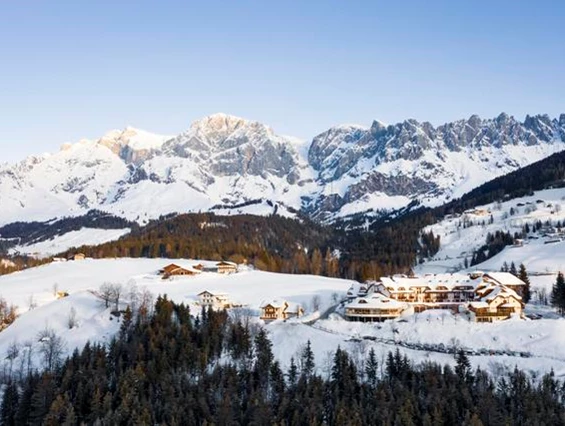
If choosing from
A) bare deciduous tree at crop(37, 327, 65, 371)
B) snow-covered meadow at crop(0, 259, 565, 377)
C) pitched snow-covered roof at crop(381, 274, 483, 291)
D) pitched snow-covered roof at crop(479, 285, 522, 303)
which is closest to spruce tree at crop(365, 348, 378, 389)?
snow-covered meadow at crop(0, 259, 565, 377)

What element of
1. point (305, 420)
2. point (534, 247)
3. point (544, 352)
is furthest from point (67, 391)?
point (534, 247)

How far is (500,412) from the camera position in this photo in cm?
5575

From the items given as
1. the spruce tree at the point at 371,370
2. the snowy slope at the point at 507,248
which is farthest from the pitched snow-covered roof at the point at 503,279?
the spruce tree at the point at 371,370

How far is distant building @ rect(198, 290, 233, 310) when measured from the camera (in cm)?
9337

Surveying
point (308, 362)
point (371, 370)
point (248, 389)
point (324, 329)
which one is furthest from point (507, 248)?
point (248, 389)

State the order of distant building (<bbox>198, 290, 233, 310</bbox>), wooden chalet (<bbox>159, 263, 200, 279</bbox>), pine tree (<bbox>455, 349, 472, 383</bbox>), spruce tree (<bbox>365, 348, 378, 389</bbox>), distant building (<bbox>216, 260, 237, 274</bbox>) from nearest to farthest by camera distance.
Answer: pine tree (<bbox>455, 349, 472, 383</bbox>), spruce tree (<bbox>365, 348, 378, 389</bbox>), distant building (<bbox>198, 290, 233, 310</bbox>), wooden chalet (<bbox>159, 263, 200, 279</bbox>), distant building (<bbox>216, 260, 237, 274</bbox>)

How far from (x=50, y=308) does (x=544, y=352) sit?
67.7m

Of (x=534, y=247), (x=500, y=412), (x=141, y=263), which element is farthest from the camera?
(x=534, y=247)

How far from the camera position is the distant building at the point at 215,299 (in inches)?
3676

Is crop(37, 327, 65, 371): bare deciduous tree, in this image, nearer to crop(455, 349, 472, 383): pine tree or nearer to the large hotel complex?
the large hotel complex

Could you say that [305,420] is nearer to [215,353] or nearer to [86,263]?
[215,353]

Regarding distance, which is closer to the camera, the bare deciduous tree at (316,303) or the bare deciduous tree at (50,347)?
the bare deciduous tree at (50,347)

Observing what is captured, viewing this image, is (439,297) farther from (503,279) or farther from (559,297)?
(559,297)

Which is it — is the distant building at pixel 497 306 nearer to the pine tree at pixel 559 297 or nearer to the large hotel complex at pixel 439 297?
the large hotel complex at pixel 439 297
